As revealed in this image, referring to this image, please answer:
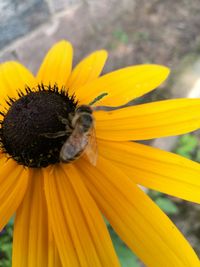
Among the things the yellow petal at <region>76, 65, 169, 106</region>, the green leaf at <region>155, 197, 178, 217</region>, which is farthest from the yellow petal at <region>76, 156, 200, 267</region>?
the green leaf at <region>155, 197, 178, 217</region>

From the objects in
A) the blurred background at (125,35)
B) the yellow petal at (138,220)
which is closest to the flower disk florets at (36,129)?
the yellow petal at (138,220)

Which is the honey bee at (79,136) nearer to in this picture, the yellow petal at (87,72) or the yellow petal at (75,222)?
the yellow petal at (75,222)

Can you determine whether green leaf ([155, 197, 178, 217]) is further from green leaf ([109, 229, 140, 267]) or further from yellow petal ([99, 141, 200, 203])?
yellow petal ([99, 141, 200, 203])

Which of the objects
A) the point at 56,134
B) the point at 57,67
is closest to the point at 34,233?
the point at 56,134

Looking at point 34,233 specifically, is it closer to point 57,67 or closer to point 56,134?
point 56,134

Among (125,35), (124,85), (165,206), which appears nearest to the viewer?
(124,85)
